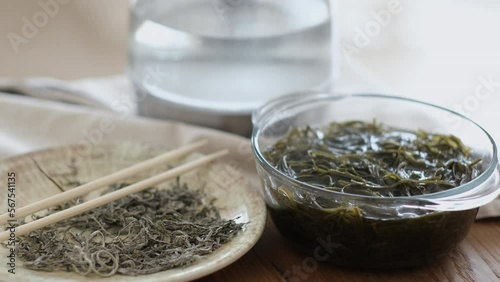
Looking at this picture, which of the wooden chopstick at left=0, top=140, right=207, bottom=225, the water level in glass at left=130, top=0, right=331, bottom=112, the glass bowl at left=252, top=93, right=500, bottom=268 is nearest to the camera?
the glass bowl at left=252, top=93, right=500, bottom=268

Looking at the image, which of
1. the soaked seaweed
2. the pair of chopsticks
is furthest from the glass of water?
the soaked seaweed

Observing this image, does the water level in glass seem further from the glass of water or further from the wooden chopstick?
the wooden chopstick

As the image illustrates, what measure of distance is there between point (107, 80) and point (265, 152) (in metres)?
0.65

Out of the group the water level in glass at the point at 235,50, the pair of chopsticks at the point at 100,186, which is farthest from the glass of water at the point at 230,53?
the pair of chopsticks at the point at 100,186

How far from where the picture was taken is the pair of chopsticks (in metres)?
0.87

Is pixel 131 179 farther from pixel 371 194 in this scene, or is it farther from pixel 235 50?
pixel 371 194

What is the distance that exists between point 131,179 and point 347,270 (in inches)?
14.9

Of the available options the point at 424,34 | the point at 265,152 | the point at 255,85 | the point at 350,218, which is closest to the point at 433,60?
the point at 424,34

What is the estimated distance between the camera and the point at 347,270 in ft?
2.91

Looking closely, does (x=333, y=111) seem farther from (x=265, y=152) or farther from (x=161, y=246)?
(x=161, y=246)

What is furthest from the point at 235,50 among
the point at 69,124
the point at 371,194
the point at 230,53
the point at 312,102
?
the point at 371,194

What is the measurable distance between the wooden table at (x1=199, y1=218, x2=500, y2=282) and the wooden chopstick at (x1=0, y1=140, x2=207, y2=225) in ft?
0.68

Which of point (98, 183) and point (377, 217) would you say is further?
point (98, 183)

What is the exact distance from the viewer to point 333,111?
3.64 ft
